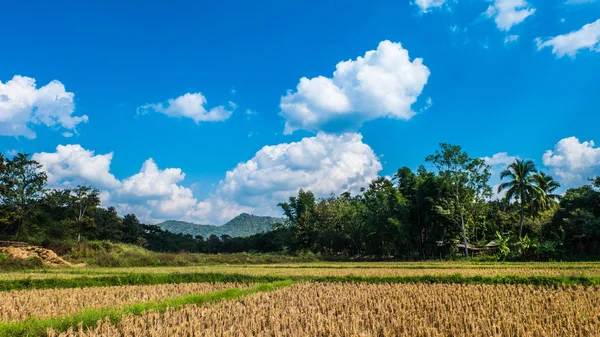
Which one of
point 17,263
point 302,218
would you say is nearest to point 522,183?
point 302,218

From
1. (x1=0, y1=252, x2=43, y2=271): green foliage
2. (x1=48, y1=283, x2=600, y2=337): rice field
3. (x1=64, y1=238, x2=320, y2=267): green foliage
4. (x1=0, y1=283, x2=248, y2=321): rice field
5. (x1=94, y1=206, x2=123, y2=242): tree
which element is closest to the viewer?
(x1=48, y1=283, x2=600, y2=337): rice field

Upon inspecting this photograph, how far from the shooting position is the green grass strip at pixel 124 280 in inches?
674

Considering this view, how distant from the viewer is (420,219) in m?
43.4

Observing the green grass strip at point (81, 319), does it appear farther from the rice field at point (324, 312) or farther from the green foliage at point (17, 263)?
the green foliage at point (17, 263)

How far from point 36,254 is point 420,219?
129ft

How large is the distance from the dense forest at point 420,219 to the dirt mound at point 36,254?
557 centimetres

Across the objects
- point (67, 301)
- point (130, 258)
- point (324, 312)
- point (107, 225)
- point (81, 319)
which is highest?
point (107, 225)

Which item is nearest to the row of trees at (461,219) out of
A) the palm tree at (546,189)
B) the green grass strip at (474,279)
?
the palm tree at (546,189)

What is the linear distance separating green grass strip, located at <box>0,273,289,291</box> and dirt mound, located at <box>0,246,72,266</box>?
16.1 m

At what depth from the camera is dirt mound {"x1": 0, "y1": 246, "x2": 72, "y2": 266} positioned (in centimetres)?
3099

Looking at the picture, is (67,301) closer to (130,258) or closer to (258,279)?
(258,279)

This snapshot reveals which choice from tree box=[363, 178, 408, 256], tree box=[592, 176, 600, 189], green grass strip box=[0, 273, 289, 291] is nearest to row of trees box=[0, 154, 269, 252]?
green grass strip box=[0, 273, 289, 291]

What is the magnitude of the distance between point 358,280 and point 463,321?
9.20m

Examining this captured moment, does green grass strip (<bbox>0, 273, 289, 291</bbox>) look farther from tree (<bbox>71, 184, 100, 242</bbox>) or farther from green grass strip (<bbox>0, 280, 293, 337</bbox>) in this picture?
tree (<bbox>71, 184, 100, 242</bbox>)
